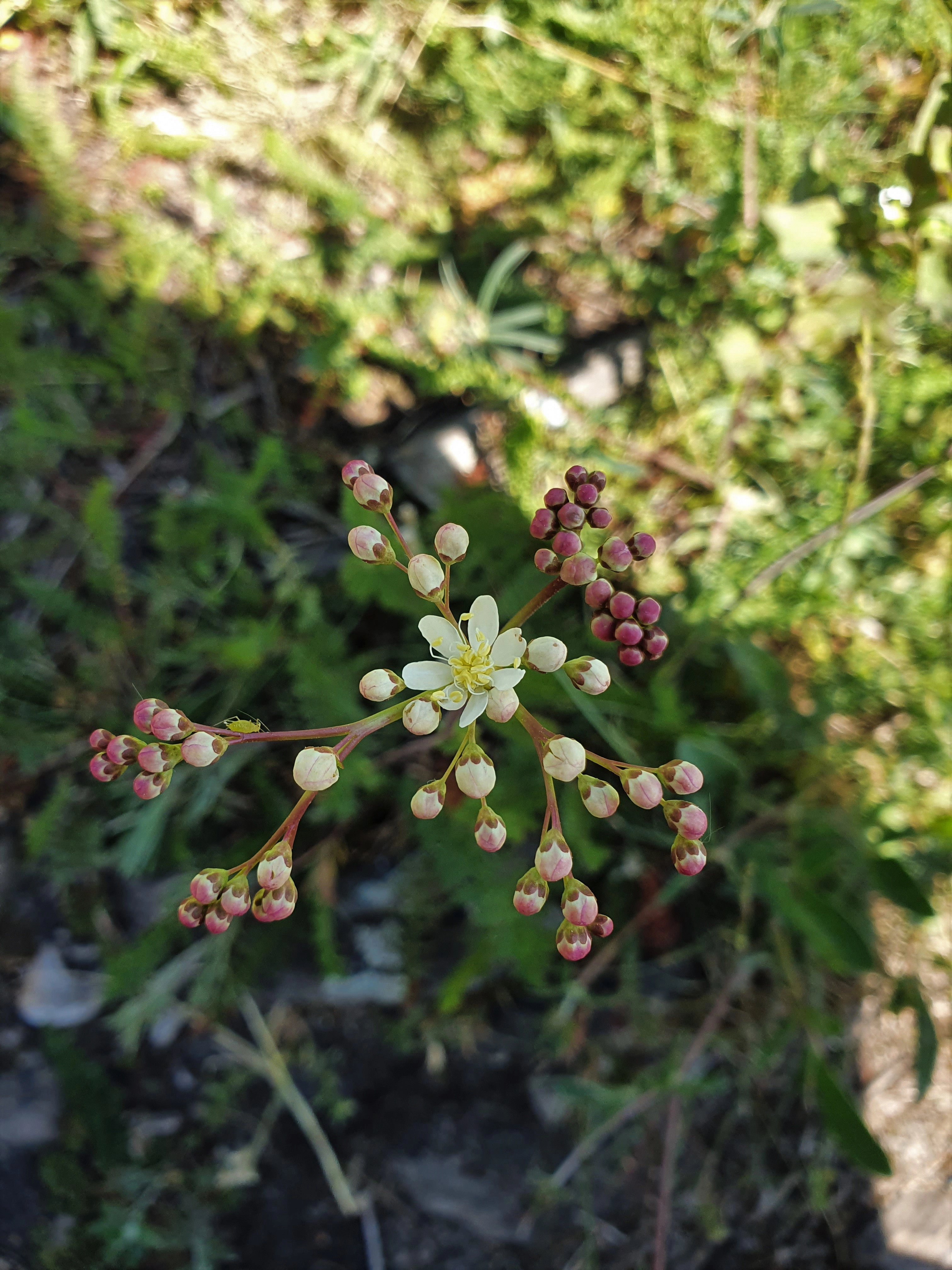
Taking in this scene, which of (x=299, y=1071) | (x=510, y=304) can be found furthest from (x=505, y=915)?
(x=510, y=304)

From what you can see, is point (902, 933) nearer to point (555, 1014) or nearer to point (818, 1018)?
point (818, 1018)

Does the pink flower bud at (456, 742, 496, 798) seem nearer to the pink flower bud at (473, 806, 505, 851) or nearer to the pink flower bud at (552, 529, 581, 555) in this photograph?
the pink flower bud at (473, 806, 505, 851)

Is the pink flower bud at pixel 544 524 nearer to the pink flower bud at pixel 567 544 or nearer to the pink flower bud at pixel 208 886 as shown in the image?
the pink flower bud at pixel 567 544

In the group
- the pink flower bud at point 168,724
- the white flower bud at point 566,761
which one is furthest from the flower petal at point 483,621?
the pink flower bud at point 168,724

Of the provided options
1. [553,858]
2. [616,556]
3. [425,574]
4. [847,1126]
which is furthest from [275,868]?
[847,1126]

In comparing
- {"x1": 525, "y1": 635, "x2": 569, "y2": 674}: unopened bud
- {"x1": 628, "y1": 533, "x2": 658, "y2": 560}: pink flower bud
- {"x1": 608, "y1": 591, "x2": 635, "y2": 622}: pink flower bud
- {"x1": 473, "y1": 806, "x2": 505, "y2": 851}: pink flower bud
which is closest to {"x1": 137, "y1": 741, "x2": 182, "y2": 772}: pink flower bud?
{"x1": 473, "y1": 806, "x2": 505, "y2": 851}: pink flower bud

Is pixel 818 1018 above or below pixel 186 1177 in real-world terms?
above
